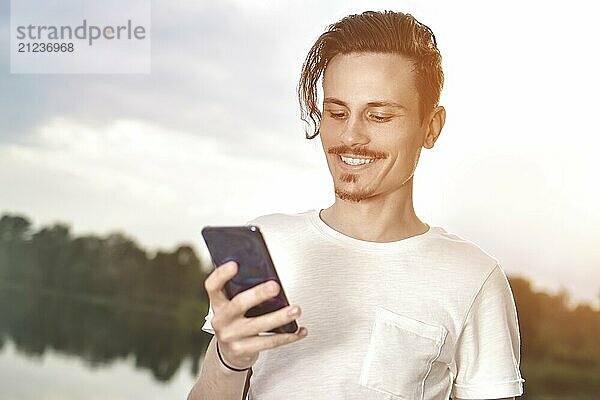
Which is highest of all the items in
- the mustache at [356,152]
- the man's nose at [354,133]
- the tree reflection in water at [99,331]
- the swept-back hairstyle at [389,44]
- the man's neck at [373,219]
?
the swept-back hairstyle at [389,44]

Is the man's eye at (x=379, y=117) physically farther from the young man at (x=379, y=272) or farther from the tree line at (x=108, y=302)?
the tree line at (x=108, y=302)

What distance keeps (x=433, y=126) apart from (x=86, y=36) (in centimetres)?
174

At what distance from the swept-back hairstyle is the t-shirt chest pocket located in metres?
0.35

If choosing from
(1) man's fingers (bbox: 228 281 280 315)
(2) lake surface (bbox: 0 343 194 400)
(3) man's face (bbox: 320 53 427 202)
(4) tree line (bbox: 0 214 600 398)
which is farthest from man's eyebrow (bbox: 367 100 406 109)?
(2) lake surface (bbox: 0 343 194 400)

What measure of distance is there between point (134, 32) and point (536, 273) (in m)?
1.44

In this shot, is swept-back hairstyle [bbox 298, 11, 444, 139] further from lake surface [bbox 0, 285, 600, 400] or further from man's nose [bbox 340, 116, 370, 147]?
lake surface [bbox 0, 285, 600, 400]

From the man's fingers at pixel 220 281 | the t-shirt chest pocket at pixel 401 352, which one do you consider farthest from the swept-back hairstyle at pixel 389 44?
the man's fingers at pixel 220 281

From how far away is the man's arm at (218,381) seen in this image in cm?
142

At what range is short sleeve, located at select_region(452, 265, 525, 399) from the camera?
1547 mm

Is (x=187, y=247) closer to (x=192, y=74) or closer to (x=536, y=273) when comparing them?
(x=192, y=74)

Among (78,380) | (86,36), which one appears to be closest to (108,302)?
(78,380)

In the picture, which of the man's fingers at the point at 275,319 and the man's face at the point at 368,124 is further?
the man's face at the point at 368,124

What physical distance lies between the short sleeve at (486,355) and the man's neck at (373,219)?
16cm

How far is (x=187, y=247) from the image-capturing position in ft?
10.3
